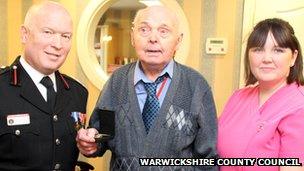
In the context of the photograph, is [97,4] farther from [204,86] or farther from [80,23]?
[204,86]

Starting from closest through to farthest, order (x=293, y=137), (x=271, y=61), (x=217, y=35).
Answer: (x=293, y=137)
(x=271, y=61)
(x=217, y=35)

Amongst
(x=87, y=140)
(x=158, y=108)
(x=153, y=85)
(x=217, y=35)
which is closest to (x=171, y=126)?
(x=158, y=108)

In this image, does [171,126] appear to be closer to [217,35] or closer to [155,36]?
[155,36]

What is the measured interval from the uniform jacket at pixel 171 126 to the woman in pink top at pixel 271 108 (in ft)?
0.36

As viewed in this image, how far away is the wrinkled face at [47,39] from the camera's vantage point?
1.41 m

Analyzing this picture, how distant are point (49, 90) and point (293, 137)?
1.02 m

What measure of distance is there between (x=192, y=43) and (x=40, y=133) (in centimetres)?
165

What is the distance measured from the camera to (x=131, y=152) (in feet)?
4.39

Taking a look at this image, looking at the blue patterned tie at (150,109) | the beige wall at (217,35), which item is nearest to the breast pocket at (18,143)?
the blue patterned tie at (150,109)

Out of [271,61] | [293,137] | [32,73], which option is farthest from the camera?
[32,73]

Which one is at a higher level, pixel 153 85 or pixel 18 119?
pixel 153 85

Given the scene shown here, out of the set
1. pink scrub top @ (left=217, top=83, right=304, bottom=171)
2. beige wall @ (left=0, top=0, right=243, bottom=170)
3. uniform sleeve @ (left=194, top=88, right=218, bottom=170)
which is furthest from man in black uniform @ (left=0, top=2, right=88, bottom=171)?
beige wall @ (left=0, top=0, right=243, bottom=170)

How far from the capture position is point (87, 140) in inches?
51.3

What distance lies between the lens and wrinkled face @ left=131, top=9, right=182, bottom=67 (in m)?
1.36
